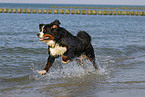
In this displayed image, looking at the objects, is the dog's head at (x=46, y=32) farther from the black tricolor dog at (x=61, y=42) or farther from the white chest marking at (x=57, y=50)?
the white chest marking at (x=57, y=50)

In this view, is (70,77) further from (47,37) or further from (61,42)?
(47,37)

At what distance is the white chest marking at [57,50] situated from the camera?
22.4 ft

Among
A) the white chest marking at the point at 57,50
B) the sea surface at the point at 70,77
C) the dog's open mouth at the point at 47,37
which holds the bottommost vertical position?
the sea surface at the point at 70,77

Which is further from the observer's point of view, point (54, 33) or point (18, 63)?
point (18, 63)

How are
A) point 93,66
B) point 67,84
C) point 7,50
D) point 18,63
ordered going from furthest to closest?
point 7,50
point 18,63
point 93,66
point 67,84

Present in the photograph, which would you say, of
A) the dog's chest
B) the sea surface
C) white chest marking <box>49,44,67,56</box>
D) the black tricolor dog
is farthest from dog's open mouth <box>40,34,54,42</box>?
the sea surface

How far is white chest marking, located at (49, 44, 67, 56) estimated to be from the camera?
6836 mm

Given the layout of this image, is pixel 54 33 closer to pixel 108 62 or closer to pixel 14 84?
pixel 14 84

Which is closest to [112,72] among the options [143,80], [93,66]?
[93,66]

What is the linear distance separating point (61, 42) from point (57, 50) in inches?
8.9

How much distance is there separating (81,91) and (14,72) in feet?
10.9

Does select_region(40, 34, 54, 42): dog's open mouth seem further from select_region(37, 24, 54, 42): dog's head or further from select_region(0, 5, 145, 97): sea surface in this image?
select_region(0, 5, 145, 97): sea surface

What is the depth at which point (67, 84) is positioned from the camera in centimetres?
710

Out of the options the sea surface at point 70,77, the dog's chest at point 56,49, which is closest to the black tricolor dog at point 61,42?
the dog's chest at point 56,49
